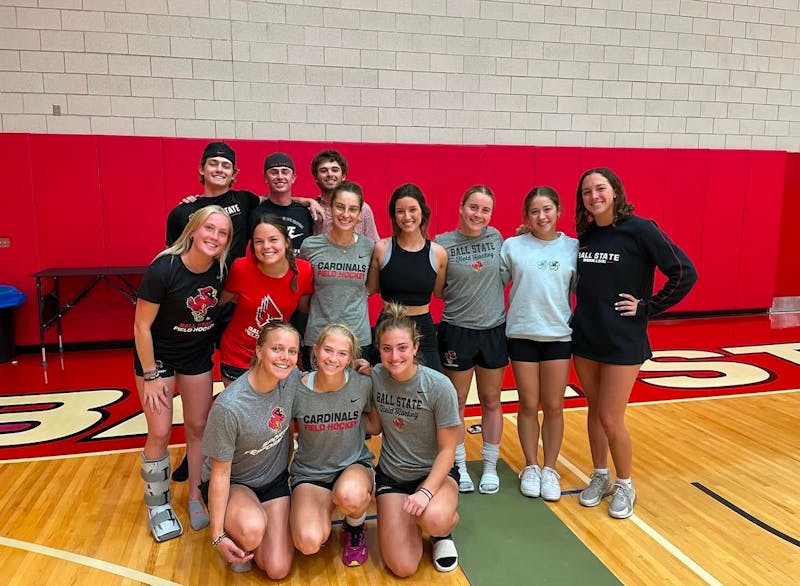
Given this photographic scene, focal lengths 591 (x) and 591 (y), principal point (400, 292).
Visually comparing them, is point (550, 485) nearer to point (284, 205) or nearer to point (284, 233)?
point (284, 233)

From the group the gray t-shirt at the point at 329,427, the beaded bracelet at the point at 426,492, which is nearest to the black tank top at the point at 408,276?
the gray t-shirt at the point at 329,427

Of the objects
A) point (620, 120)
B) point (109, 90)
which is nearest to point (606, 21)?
point (620, 120)

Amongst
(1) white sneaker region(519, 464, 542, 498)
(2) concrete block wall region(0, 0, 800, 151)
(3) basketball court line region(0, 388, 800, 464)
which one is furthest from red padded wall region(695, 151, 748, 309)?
(1) white sneaker region(519, 464, 542, 498)

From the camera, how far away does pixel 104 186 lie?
6.29 metres

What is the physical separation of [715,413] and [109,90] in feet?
21.5

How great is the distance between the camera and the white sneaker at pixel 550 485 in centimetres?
319

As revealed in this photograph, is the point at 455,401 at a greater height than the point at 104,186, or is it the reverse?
the point at 104,186

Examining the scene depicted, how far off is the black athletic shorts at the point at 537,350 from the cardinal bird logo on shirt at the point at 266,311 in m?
1.27

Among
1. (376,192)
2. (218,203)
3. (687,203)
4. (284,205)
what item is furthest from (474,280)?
(687,203)

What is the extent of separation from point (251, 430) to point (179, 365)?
23.4 inches

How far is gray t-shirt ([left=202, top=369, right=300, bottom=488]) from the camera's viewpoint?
2.46 m

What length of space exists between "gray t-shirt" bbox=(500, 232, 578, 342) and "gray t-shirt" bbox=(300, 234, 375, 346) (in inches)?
32.0

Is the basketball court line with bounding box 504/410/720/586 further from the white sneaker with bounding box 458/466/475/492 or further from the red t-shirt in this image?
the red t-shirt

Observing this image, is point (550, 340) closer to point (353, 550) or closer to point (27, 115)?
point (353, 550)
